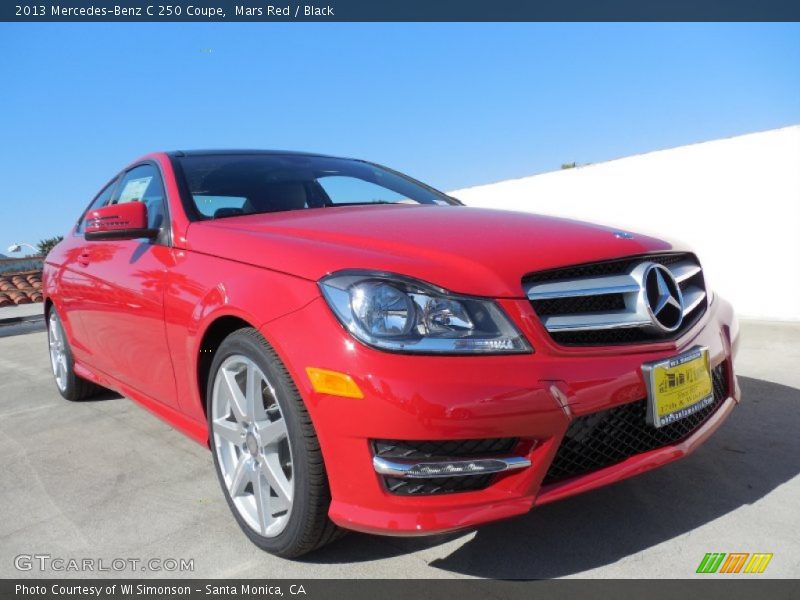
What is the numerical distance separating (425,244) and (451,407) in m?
0.58

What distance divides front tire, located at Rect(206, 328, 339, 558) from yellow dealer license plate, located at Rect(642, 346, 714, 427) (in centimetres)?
98

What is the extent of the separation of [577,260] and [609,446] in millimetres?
562

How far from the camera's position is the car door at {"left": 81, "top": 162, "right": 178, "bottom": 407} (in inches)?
108

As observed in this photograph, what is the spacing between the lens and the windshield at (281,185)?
9.53 feet

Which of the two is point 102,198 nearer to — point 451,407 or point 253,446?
point 253,446

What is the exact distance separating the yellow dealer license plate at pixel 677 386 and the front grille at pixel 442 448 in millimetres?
456

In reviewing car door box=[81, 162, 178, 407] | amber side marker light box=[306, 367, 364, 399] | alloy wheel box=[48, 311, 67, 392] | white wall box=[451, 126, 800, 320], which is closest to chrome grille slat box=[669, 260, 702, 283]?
amber side marker light box=[306, 367, 364, 399]

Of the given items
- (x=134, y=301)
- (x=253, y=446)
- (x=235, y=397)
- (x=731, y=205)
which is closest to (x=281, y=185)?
(x=134, y=301)

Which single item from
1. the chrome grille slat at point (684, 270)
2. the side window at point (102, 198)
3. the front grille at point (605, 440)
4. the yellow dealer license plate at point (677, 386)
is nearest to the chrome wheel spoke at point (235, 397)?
the front grille at point (605, 440)

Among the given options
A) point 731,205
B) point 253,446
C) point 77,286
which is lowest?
point 253,446

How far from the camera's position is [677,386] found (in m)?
1.97

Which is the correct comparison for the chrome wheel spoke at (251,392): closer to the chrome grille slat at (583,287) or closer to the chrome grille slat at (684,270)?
the chrome grille slat at (583,287)

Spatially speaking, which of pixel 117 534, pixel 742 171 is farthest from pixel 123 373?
pixel 742 171

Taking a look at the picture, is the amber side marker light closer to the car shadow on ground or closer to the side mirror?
the car shadow on ground
